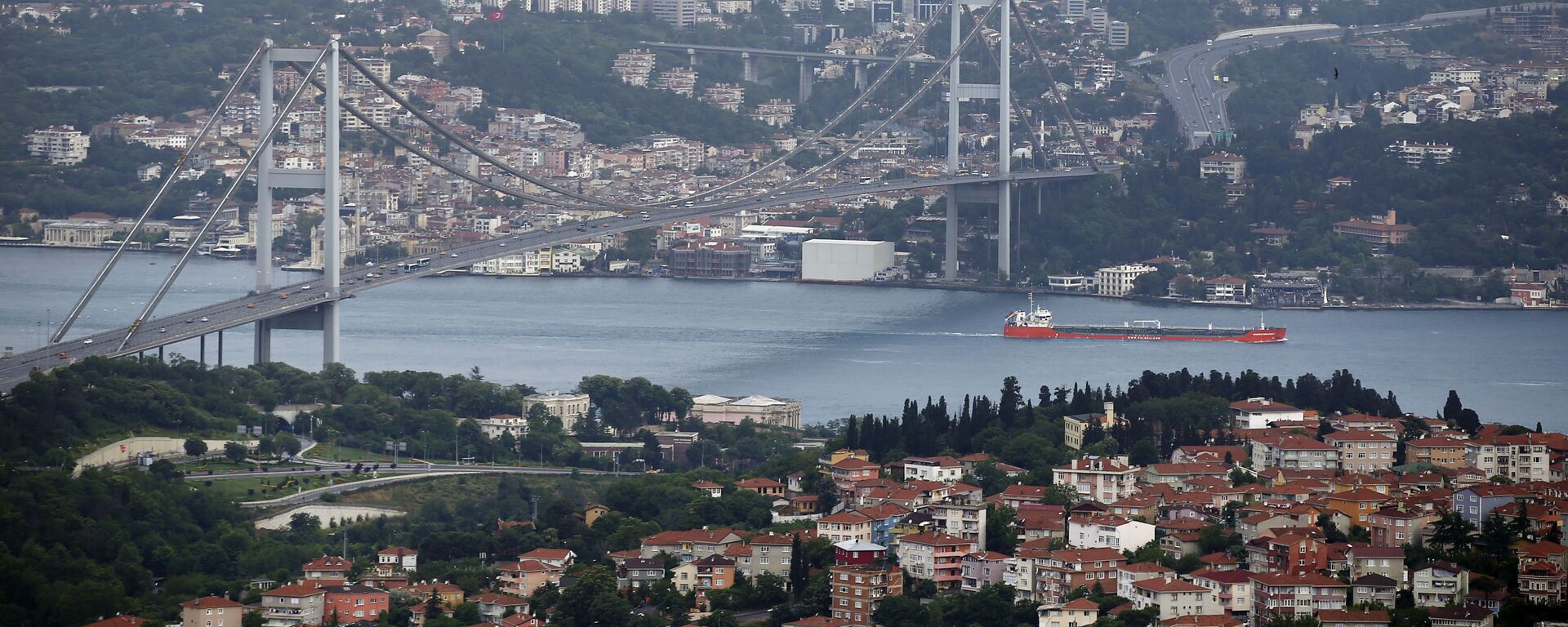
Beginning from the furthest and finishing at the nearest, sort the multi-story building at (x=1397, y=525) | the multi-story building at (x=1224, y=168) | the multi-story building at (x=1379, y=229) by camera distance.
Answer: the multi-story building at (x=1224, y=168), the multi-story building at (x=1379, y=229), the multi-story building at (x=1397, y=525)

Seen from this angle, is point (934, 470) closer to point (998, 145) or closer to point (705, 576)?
point (705, 576)

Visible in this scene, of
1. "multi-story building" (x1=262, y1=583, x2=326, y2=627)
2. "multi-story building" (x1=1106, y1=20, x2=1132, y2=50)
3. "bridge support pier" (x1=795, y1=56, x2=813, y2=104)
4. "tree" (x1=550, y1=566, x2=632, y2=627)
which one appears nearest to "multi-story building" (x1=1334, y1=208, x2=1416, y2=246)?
"multi-story building" (x1=1106, y1=20, x2=1132, y2=50)

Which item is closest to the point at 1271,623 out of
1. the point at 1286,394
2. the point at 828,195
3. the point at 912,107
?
the point at 1286,394

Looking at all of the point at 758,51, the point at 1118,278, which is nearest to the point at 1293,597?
the point at 1118,278

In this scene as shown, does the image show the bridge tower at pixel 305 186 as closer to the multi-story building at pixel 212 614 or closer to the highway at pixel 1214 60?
the multi-story building at pixel 212 614

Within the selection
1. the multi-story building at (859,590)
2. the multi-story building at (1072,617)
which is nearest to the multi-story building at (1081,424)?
the multi-story building at (859,590)

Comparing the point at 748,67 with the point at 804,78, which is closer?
the point at 804,78
